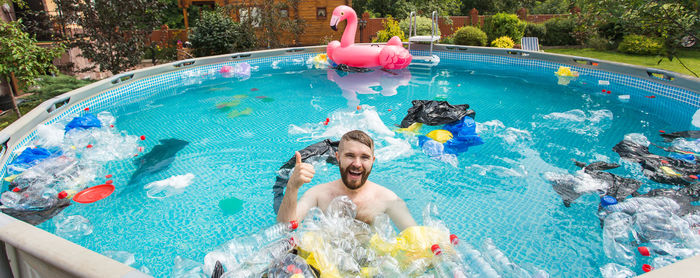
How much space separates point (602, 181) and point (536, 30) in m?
13.2

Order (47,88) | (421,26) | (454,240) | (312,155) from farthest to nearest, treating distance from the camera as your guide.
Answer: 1. (421,26)
2. (47,88)
3. (312,155)
4. (454,240)

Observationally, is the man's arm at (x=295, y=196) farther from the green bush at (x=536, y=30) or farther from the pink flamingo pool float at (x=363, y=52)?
the green bush at (x=536, y=30)

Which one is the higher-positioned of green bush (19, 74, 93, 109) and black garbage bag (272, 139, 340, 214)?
green bush (19, 74, 93, 109)

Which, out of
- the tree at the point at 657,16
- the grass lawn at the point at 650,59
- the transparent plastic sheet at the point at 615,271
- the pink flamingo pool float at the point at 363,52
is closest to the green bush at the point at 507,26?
the grass lawn at the point at 650,59

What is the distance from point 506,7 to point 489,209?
75.9 ft

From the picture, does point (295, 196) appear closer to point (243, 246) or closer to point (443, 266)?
point (243, 246)

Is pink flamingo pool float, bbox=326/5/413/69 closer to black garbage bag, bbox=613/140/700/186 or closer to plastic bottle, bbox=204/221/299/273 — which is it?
black garbage bag, bbox=613/140/700/186

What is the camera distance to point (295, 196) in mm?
2561

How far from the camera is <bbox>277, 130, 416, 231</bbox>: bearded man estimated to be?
2.64 m

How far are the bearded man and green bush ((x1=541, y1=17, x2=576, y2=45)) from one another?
15.0 meters

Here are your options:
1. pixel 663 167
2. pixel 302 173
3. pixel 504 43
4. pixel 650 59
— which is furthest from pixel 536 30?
pixel 302 173

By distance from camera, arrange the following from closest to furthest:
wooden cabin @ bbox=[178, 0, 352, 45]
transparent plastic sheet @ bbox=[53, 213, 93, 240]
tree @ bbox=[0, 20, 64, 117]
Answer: transparent plastic sheet @ bbox=[53, 213, 93, 240] < tree @ bbox=[0, 20, 64, 117] < wooden cabin @ bbox=[178, 0, 352, 45]

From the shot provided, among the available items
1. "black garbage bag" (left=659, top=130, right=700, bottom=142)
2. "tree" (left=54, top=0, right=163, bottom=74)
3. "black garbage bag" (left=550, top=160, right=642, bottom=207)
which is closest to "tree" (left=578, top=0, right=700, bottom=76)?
"black garbage bag" (left=659, top=130, right=700, bottom=142)

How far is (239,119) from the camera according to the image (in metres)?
6.39
